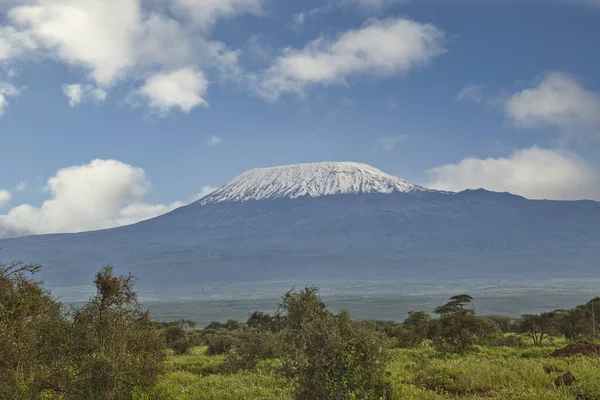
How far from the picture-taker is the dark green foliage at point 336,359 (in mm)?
13531

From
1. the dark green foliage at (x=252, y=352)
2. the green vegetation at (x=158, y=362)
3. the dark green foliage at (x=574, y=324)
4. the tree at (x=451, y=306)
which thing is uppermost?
the green vegetation at (x=158, y=362)

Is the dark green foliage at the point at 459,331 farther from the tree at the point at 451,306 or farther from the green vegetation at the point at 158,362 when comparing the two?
the green vegetation at the point at 158,362

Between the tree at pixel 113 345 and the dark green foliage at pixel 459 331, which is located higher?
the tree at pixel 113 345

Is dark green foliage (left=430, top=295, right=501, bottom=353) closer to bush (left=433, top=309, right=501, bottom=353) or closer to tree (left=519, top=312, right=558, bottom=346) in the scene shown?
bush (left=433, top=309, right=501, bottom=353)

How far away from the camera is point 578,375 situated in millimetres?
16250

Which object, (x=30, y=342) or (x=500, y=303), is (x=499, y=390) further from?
(x=500, y=303)

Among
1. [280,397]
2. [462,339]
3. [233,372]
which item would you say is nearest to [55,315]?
[280,397]

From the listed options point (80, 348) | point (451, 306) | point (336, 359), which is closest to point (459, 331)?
point (451, 306)

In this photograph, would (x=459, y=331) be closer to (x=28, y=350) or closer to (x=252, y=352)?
(x=252, y=352)

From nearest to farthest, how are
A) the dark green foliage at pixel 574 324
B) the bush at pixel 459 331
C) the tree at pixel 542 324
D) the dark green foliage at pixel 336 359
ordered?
the dark green foliage at pixel 336 359
the bush at pixel 459 331
the tree at pixel 542 324
the dark green foliage at pixel 574 324

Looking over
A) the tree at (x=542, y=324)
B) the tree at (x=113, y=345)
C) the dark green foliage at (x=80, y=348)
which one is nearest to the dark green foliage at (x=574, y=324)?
the tree at (x=542, y=324)

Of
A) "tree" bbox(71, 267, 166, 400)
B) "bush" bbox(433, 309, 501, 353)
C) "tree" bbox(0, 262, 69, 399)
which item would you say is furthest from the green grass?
"bush" bbox(433, 309, 501, 353)

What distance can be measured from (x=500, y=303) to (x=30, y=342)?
160798 millimetres

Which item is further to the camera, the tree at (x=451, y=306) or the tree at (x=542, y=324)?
the tree at (x=451, y=306)
